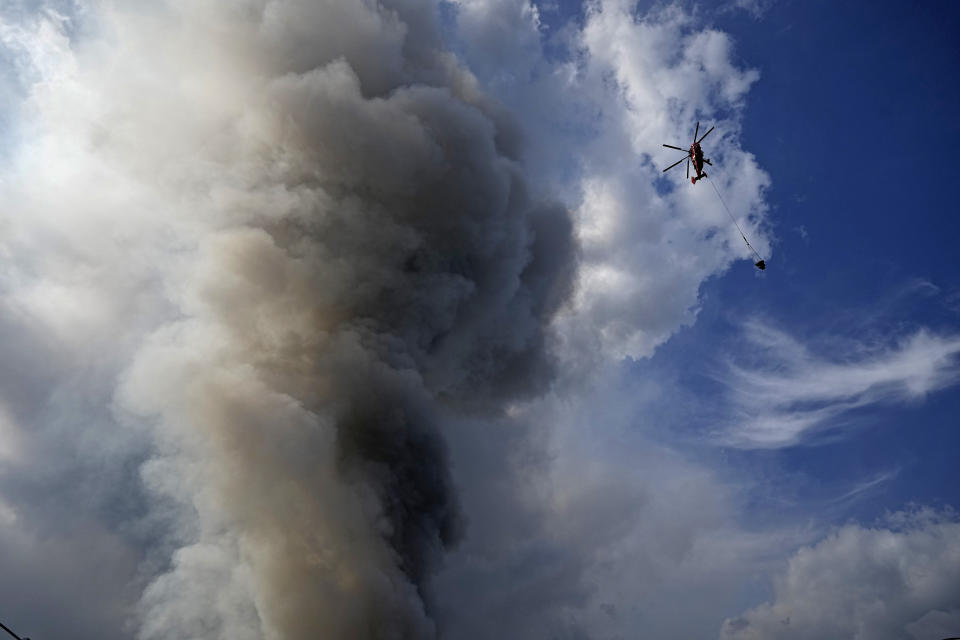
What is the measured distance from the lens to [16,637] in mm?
31922

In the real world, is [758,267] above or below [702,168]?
below

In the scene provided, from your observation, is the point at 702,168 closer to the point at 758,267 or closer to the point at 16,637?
the point at 758,267

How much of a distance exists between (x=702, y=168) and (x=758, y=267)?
7.35m

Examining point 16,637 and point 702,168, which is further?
point 702,168

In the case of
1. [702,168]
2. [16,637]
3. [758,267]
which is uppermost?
[702,168]

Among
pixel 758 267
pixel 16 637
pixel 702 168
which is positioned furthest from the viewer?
pixel 702 168

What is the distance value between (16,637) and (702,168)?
37172 millimetres

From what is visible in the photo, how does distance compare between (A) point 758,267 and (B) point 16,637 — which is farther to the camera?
(A) point 758,267

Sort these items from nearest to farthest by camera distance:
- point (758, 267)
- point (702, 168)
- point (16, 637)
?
point (16, 637) < point (758, 267) < point (702, 168)

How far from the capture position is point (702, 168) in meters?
41.6

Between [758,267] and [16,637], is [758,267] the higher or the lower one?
the higher one

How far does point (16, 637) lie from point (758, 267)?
113ft

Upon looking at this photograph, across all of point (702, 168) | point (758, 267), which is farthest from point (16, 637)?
point (702, 168)
